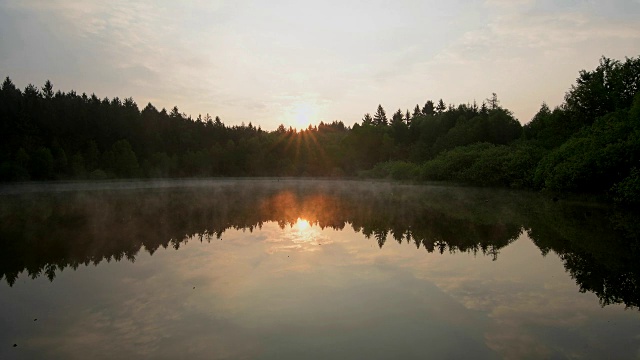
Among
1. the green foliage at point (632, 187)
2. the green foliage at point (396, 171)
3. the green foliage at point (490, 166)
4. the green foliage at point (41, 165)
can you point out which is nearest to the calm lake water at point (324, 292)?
the green foliage at point (632, 187)

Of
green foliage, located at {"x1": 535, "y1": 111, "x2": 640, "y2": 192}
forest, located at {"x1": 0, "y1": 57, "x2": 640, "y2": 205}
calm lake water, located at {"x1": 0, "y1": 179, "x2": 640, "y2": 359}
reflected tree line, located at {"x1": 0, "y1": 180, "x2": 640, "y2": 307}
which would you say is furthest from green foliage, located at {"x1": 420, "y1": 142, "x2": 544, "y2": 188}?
calm lake water, located at {"x1": 0, "y1": 179, "x2": 640, "y2": 359}

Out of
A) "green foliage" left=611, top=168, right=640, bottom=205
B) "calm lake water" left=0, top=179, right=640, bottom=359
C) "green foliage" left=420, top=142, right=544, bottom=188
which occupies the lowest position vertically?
"calm lake water" left=0, top=179, right=640, bottom=359

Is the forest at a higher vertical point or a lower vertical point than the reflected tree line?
higher

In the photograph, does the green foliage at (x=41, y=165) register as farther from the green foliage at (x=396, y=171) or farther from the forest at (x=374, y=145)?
the green foliage at (x=396, y=171)

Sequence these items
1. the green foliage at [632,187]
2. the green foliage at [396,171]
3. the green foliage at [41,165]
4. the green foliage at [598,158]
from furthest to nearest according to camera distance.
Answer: the green foliage at [41,165] < the green foliage at [396,171] < the green foliage at [598,158] < the green foliage at [632,187]

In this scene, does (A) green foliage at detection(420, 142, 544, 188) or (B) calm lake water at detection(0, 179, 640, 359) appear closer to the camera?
(B) calm lake water at detection(0, 179, 640, 359)

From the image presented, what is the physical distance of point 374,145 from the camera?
366ft

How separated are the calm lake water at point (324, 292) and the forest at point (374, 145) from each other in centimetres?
1391

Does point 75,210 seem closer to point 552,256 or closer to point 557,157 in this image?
point 552,256

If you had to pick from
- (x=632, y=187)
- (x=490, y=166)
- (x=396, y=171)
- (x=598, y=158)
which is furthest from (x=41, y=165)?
(x=632, y=187)

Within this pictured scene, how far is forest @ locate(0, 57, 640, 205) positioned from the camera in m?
29.9

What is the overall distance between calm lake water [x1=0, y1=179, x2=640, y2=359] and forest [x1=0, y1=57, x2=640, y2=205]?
45.6ft

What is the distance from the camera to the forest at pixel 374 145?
29.9 meters

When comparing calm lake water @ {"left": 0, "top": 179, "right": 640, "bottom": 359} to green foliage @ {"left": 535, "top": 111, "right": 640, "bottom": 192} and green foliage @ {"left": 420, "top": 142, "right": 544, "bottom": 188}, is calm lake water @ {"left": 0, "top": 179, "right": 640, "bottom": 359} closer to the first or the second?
green foliage @ {"left": 535, "top": 111, "right": 640, "bottom": 192}
